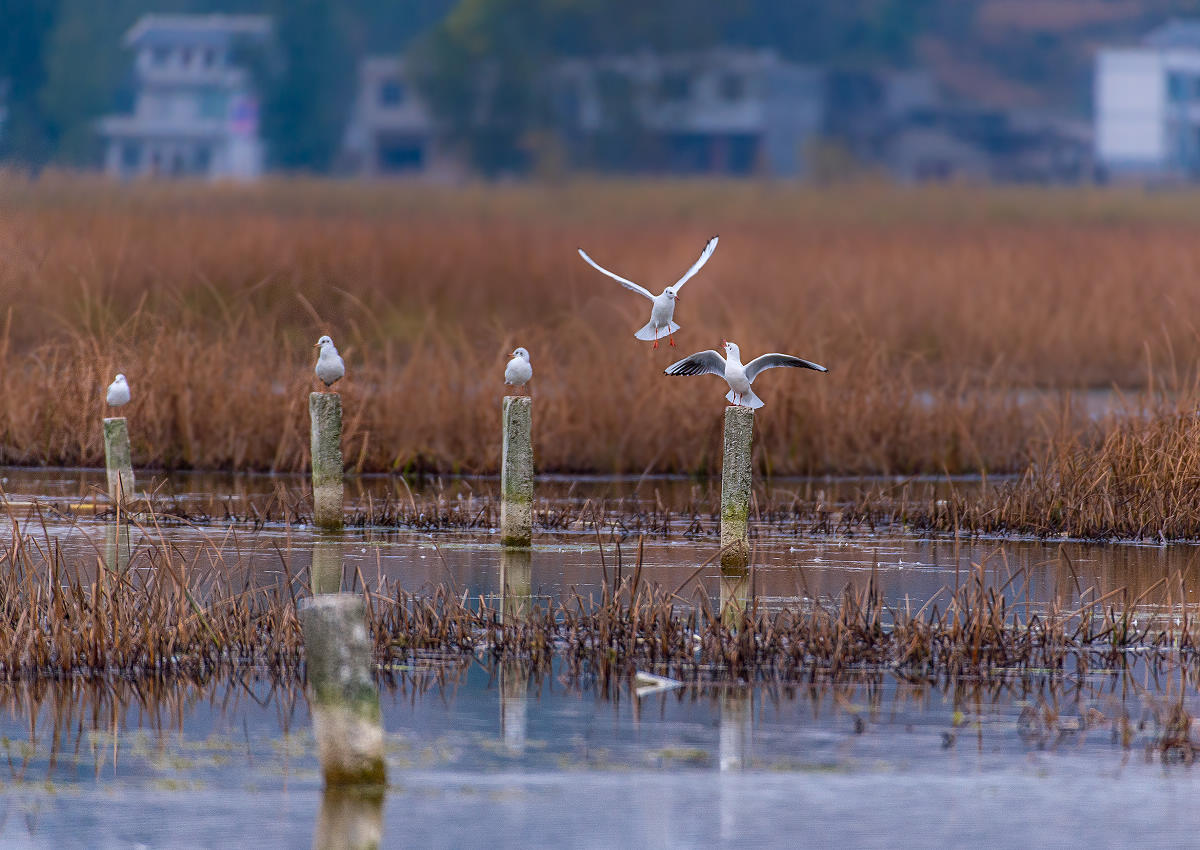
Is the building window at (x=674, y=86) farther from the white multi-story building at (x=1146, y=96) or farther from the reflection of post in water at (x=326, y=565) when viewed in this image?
the reflection of post in water at (x=326, y=565)

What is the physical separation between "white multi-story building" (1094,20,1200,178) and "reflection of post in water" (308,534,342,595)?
61.1m

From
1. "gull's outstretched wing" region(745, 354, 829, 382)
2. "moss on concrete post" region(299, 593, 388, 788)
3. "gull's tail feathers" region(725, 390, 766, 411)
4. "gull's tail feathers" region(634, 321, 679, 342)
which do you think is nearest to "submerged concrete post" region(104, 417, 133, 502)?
"gull's tail feathers" region(634, 321, 679, 342)

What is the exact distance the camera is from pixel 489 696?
9.16m

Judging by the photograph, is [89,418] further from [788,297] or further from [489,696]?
[788,297]

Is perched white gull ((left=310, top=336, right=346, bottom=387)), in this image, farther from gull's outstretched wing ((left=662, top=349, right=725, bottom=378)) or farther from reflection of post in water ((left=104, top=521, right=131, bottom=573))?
gull's outstretched wing ((left=662, top=349, right=725, bottom=378))

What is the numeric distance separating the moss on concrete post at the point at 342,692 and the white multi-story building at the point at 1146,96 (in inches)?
2602

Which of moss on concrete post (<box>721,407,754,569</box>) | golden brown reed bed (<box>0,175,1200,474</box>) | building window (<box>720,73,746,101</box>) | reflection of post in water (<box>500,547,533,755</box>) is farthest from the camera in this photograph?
building window (<box>720,73,746,101</box>)

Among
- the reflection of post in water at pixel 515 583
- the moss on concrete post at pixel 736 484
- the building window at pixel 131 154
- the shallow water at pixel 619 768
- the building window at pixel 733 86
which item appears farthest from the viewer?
the building window at pixel 131 154

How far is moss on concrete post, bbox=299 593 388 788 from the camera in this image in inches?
302

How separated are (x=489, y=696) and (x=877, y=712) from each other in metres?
1.62

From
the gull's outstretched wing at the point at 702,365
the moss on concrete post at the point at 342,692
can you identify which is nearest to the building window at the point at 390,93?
the gull's outstretched wing at the point at 702,365

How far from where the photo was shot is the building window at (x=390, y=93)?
67.9 meters

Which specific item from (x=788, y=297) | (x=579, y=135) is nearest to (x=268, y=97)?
(x=579, y=135)

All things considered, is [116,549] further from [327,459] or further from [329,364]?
[329,364]
